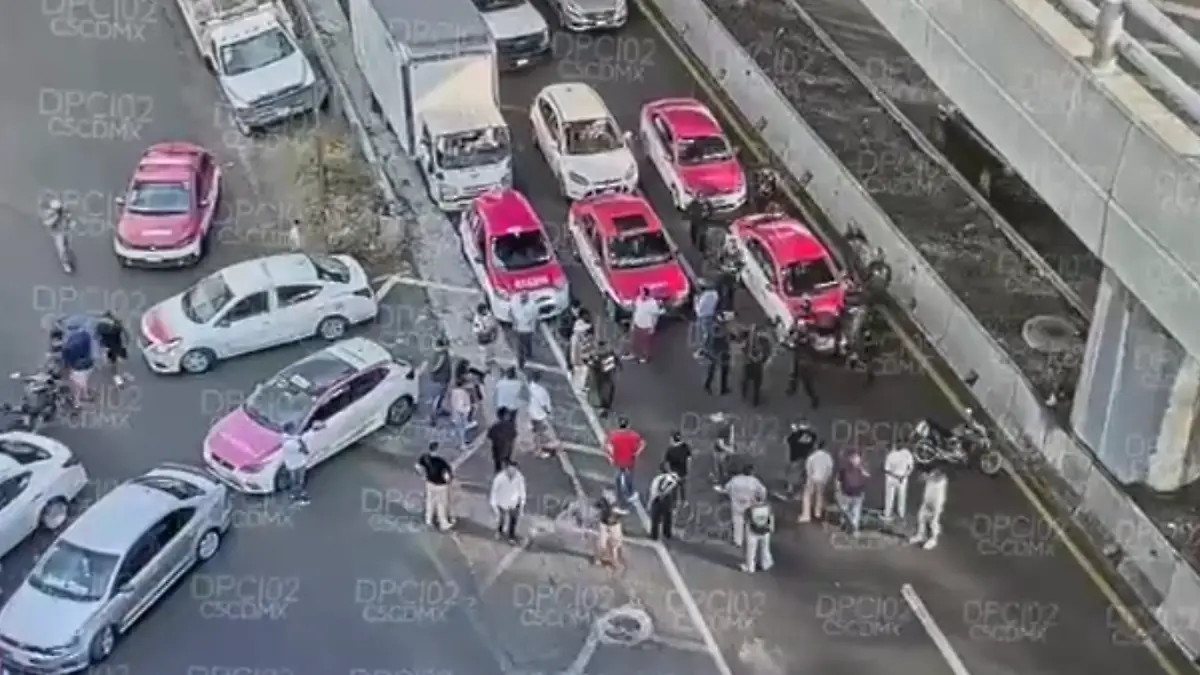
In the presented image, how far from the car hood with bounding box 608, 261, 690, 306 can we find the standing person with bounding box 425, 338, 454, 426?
9.33 feet

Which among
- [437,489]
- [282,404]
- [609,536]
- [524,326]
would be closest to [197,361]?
[282,404]

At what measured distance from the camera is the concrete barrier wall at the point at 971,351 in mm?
21906

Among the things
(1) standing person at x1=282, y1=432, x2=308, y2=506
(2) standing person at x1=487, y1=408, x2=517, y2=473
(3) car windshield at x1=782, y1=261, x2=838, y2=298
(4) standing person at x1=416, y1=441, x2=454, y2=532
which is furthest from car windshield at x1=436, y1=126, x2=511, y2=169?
(1) standing person at x1=282, y1=432, x2=308, y2=506

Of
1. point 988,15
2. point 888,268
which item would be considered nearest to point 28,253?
point 888,268

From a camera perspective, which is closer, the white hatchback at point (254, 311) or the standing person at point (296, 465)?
the standing person at point (296, 465)

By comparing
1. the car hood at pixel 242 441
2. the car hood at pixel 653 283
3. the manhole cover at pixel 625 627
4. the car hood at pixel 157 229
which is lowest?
the manhole cover at pixel 625 627

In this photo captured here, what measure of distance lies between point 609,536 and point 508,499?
139 centimetres

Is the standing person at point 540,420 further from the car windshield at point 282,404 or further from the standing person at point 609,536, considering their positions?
the car windshield at point 282,404

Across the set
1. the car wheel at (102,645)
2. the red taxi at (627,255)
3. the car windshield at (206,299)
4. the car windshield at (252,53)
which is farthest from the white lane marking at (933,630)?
the car windshield at (252,53)

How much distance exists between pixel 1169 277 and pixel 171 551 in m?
12.3

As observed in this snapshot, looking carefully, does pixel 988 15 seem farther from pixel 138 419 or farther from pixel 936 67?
pixel 138 419

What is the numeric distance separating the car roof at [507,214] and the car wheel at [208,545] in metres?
6.84

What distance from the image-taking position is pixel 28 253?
28094mm

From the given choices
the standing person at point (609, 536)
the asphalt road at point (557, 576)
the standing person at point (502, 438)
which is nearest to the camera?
the asphalt road at point (557, 576)
